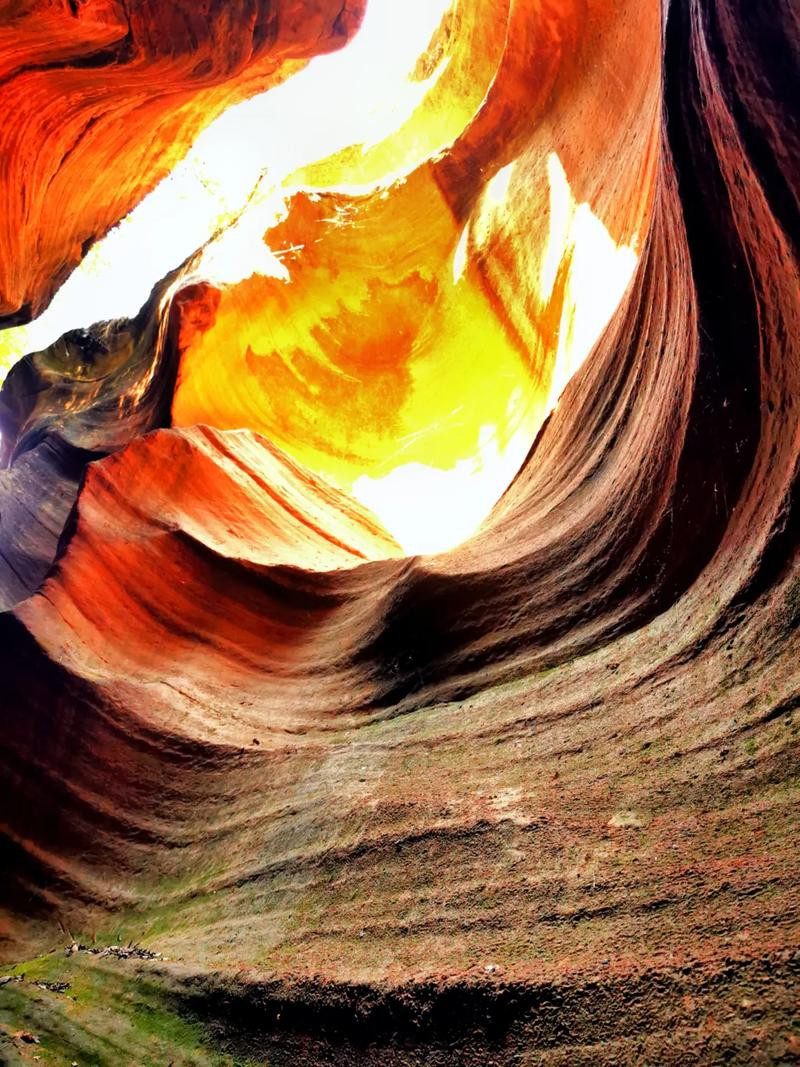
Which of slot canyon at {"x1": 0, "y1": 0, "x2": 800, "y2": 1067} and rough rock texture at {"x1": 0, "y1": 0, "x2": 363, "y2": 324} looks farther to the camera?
rough rock texture at {"x1": 0, "y1": 0, "x2": 363, "y2": 324}

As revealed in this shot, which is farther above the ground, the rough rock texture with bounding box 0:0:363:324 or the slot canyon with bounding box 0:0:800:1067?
the rough rock texture with bounding box 0:0:363:324

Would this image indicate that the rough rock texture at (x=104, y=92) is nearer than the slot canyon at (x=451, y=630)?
No

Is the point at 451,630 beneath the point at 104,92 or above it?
beneath

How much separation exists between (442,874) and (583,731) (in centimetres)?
89

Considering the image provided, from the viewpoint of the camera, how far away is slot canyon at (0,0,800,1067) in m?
2.35

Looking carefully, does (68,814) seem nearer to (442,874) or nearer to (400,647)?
(400,647)

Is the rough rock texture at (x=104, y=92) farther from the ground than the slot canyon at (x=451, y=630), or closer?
farther from the ground

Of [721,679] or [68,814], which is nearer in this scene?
[721,679]

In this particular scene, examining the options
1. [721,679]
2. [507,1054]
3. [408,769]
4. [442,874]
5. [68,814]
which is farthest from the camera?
[68,814]

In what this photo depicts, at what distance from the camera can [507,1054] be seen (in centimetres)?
210

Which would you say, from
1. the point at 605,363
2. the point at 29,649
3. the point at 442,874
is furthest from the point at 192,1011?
the point at 605,363

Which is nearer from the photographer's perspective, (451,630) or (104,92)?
(451,630)

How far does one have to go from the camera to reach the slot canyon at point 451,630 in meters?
2.35

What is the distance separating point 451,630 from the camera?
183 inches
